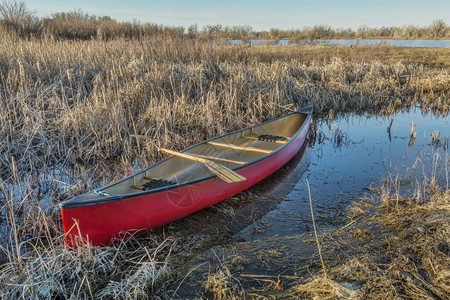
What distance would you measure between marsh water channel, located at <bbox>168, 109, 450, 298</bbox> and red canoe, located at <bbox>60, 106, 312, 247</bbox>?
0.22 metres

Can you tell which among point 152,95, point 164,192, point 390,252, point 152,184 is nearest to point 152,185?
point 152,184

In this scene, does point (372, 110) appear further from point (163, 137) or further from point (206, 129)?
point (163, 137)

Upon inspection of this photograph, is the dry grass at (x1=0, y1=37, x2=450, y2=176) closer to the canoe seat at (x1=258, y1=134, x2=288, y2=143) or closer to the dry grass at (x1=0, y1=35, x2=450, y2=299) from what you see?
the dry grass at (x1=0, y1=35, x2=450, y2=299)

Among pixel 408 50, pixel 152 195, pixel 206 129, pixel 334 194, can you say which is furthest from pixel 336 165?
pixel 408 50

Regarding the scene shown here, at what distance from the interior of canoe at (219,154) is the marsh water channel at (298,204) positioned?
54 cm

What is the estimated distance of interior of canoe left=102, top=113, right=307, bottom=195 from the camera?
152 inches

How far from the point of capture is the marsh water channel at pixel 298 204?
9.52ft

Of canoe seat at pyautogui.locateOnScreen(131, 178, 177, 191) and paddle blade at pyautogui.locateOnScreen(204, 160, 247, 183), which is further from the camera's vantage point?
paddle blade at pyautogui.locateOnScreen(204, 160, 247, 183)

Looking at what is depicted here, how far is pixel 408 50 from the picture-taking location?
19.6 m

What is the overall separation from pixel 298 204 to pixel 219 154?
177 centimetres

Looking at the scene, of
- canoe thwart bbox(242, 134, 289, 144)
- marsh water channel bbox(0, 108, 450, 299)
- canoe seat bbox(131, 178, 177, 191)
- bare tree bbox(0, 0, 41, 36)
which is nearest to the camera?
marsh water channel bbox(0, 108, 450, 299)

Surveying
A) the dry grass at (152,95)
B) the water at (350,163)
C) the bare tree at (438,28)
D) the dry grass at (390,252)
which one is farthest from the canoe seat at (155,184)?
the bare tree at (438,28)

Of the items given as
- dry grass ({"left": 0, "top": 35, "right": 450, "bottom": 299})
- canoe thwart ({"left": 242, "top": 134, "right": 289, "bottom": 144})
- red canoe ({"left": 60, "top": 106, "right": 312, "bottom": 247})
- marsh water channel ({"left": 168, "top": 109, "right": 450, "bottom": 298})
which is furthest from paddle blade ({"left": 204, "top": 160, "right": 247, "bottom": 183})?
canoe thwart ({"left": 242, "top": 134, "right": 289, "bottom": 144})

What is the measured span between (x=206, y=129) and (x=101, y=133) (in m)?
1.90
